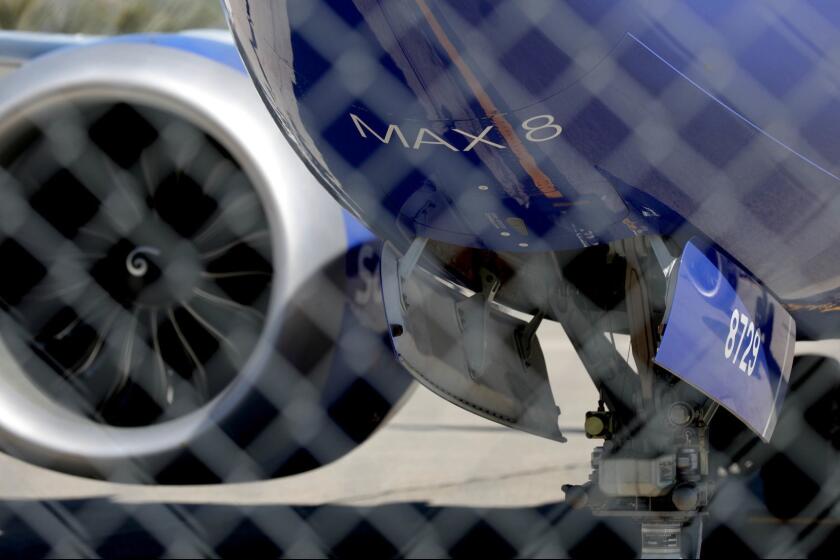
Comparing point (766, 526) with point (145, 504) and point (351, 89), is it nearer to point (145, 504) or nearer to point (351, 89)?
point (145, 504)

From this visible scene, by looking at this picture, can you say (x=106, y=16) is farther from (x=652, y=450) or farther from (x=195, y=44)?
(x=652, y=450)

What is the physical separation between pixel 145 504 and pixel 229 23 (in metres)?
2.09

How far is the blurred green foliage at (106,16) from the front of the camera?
60.6ft

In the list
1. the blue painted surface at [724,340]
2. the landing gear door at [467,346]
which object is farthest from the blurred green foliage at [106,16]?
the blue painted surface at [724,340]

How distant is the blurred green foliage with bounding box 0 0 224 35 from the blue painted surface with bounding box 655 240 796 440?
16.4 m

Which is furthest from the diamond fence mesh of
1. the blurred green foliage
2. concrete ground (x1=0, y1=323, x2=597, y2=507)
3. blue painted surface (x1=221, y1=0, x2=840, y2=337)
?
the blurred green foliage

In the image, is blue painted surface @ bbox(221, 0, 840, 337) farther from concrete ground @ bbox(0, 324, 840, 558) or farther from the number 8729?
concrete ground @ bbox(0, 324, 840, 558)

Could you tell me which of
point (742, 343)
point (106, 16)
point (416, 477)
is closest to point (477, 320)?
point (742, 343)

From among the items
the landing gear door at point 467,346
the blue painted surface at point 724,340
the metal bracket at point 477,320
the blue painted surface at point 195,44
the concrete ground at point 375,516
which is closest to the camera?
the blue painted surface at point 724,340

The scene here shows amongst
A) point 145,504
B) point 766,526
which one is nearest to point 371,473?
point 145,504

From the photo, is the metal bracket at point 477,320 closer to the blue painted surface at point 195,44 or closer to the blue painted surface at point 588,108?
the blue painted surface at point 588,108

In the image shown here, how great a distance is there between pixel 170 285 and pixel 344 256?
2.12 feet

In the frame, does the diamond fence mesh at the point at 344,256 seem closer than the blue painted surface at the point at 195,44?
Yes

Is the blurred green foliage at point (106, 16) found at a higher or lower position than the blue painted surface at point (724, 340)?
lower
